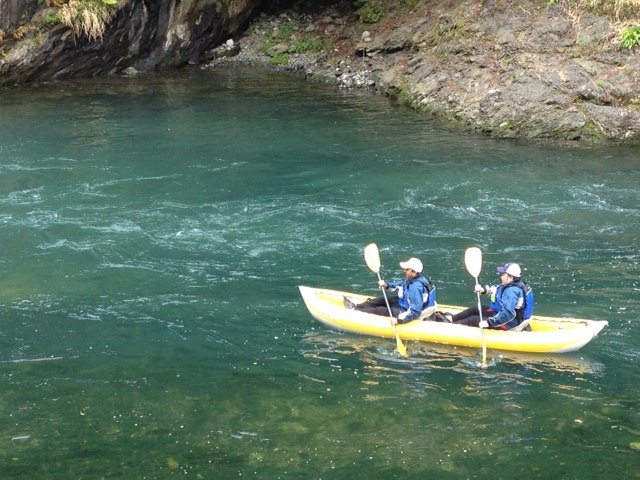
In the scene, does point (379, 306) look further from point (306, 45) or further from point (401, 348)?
point (306, 45)

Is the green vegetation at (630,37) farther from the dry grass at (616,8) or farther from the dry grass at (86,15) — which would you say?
the dry grass at (86,15)

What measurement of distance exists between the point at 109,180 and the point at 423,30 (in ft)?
34.0

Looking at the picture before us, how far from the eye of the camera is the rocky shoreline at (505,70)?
1842 centimetres

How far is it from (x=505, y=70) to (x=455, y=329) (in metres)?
10.9

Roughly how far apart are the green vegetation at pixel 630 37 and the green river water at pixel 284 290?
10.3 ft

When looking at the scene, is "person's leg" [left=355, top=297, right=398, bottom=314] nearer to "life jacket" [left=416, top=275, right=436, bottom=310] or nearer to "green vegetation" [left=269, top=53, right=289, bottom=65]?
"life jacket" [left=416, top=275, right=436, bottom=310]

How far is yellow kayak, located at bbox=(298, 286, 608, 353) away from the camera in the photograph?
33.1 feet

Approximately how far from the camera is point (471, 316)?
35.1 ft

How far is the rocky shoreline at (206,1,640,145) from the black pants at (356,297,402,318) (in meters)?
8.69

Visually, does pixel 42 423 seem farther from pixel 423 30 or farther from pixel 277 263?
pixel 423 30

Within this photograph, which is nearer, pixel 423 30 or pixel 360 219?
pixel 360 219

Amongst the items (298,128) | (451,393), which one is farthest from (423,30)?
(451,393)

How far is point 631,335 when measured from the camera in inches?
408

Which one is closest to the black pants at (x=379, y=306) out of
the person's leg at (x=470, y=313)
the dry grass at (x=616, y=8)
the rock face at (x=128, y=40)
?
the person's leg at (x=470, y=313)
